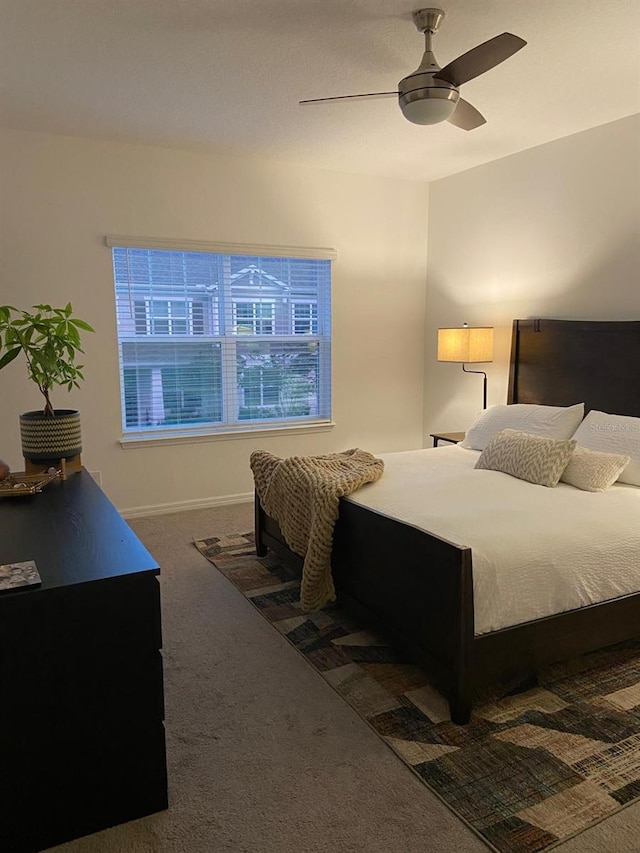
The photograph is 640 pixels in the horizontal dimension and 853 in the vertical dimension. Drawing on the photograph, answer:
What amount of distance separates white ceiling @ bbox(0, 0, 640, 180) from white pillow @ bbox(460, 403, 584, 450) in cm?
174

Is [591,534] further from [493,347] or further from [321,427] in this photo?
[321,427]

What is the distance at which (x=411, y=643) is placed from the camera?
2404 millimetres

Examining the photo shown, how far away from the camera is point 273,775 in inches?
76.4

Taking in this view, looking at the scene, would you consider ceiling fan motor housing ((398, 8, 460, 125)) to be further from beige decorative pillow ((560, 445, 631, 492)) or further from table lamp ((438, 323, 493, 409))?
table lamp ((438, 323, 493, 409))

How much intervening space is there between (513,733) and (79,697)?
141 cm

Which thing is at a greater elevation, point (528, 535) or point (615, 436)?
point (615, 436)

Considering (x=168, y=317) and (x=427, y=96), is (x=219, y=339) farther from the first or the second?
(x=427, y=96)

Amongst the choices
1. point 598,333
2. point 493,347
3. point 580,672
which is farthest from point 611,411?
point 580,672

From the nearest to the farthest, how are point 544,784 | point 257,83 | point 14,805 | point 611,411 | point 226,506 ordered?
point 14,805 → point 544,784 → point 257,83 → point 611,411 → point 226,506

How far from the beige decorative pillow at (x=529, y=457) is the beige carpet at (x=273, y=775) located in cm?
149

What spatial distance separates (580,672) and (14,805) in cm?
201

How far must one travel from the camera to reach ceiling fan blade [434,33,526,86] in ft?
7.14

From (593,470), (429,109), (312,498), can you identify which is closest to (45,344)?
(312,498)

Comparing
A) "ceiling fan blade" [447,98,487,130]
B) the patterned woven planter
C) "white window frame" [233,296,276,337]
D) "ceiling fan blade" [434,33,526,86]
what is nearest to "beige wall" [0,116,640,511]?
"white window frame" [233,296,276,337]
